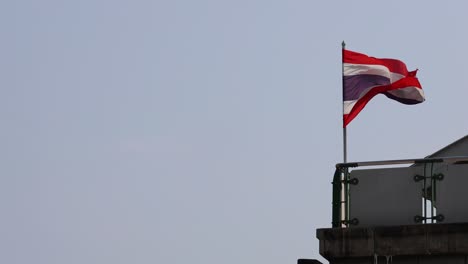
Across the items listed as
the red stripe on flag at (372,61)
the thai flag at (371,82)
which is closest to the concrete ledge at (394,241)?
the thai flag at (371,82)

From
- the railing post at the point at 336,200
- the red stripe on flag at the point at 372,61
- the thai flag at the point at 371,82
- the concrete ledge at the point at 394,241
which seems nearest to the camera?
the concrete ledge at the point at 394,241

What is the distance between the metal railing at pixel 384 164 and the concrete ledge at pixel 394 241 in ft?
1.72

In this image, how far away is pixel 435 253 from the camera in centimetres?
1858

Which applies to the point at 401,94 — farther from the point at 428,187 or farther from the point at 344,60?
the point at 428,187

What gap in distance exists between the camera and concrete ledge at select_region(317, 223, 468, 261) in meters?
18.5

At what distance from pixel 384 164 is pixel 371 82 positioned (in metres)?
2.99

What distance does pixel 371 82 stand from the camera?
73.3 feet

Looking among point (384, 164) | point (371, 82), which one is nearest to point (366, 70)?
point (371, 82)

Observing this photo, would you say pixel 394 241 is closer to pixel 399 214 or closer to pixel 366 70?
pixel 399 214

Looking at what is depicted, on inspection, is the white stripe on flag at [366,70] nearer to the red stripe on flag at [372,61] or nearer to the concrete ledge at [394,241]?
the red stripe on flag at [372,61]

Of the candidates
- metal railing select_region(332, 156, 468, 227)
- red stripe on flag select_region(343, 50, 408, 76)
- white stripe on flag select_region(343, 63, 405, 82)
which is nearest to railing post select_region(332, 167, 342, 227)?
metal railing select_region(332, 156, 468, 227)

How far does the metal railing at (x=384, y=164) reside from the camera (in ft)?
63.3

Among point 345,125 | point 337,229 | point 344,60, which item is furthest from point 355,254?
point 344,60

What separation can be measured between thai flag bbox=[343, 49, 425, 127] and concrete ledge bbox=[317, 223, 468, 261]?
3268 millimetres
